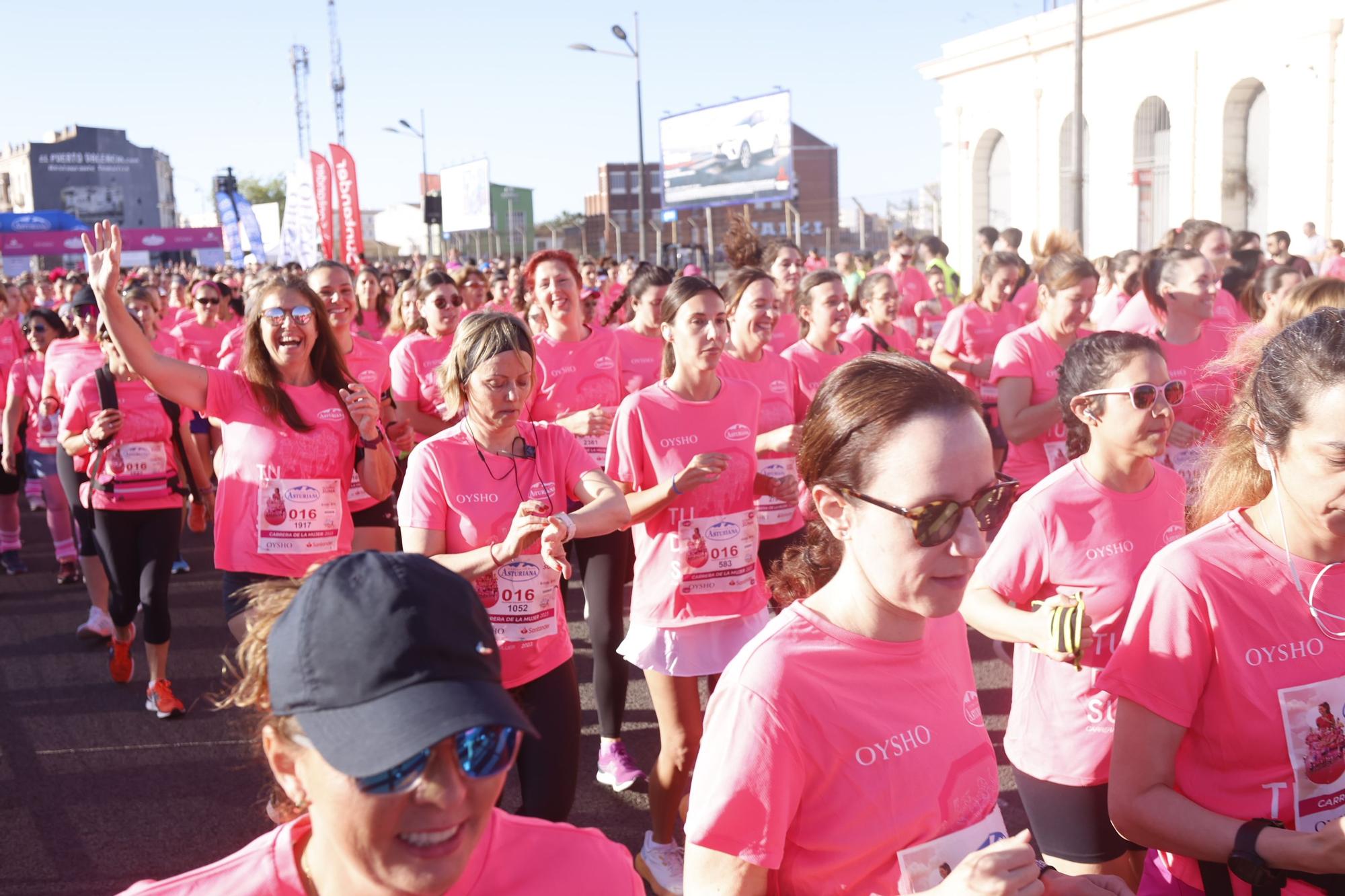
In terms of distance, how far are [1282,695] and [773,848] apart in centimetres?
103

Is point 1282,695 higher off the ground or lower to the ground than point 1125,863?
higher

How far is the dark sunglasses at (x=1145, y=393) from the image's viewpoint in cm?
340

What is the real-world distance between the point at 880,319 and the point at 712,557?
157 inches

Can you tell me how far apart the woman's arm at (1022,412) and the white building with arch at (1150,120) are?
1832 cm

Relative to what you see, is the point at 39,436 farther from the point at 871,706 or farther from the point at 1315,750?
the point at 1315,750

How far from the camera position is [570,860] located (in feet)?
5.55

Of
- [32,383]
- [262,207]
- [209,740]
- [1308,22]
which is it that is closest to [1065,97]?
[1308,22]

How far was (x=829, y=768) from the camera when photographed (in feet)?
6.43

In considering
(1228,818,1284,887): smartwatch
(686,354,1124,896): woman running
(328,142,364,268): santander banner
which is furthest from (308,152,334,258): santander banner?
(1228,818,1284,887): smartwatch

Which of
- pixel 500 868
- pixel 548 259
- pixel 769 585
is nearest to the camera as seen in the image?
pixel 500 868

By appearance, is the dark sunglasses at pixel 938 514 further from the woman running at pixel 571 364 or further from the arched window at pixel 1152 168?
the arched window at pixel 1152 168

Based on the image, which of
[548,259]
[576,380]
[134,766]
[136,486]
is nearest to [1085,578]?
[576,380]

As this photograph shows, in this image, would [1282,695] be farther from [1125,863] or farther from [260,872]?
[260,872]

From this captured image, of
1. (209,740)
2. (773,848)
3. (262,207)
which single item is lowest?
(209,740)
